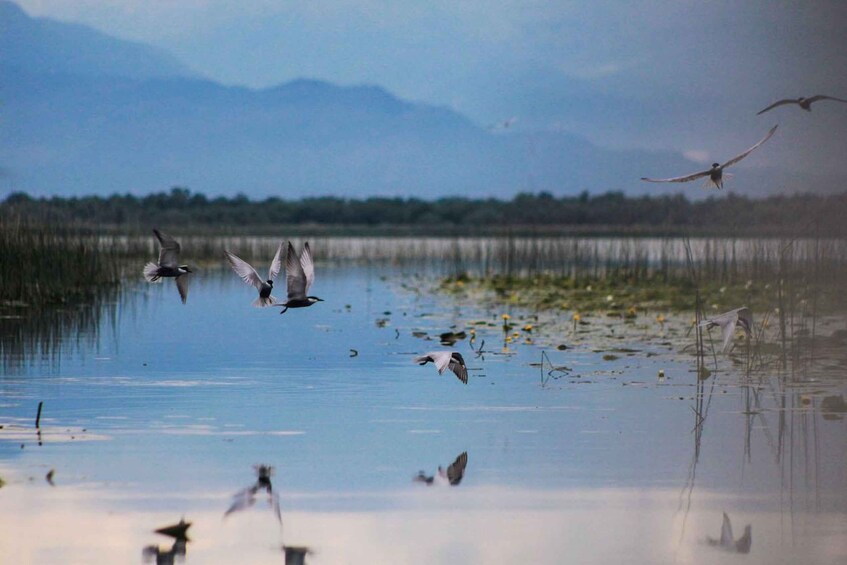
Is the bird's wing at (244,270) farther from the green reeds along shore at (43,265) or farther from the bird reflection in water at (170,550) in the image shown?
the green reeds along shore at (43,265)

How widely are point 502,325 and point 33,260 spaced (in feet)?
18.8

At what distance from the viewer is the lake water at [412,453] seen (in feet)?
15.8

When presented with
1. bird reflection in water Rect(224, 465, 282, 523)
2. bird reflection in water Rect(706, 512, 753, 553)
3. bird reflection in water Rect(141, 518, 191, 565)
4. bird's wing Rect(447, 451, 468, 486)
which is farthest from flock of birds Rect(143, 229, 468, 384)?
bird reflection in water Rect(706, 512, 753, 553)

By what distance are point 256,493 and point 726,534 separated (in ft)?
6.33

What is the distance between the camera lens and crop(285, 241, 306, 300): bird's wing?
24.0ft

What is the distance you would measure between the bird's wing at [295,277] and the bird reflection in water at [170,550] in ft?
8.57

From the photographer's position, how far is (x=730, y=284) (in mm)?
16359

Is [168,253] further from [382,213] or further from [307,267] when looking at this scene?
[382,213]

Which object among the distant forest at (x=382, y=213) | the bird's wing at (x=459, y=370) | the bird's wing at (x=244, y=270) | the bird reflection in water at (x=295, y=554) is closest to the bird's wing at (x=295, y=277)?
the bird's wing at (x=244, y=270)

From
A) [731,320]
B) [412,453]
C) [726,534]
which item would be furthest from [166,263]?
[726,534]

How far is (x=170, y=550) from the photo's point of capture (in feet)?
15.3

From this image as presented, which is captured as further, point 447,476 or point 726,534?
point 447,476

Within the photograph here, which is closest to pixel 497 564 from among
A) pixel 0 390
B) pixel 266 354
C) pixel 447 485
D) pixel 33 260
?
pixel 447 485

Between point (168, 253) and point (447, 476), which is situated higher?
point (168, 253)
